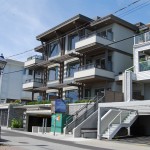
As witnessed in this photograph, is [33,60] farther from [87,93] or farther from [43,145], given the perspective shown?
[43,145]

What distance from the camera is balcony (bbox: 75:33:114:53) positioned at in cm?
3281

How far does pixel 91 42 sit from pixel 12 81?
32.9 meters

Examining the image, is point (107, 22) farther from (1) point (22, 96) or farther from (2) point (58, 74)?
(1) point (22, 96)

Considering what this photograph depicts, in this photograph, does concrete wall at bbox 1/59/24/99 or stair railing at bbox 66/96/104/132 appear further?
concrete wall at bbox 1/59/24/99

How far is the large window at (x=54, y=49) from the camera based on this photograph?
4270 centimetres

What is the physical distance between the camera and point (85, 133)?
25.7 meters

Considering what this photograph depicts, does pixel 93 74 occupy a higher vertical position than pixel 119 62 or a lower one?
lower

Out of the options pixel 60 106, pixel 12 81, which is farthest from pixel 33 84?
pixel 12 81

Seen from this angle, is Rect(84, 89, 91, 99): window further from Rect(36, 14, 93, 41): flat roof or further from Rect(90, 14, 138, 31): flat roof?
Rect(36, 14, 93, 41): flat roof

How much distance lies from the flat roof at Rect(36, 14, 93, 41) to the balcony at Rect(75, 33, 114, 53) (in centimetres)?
308

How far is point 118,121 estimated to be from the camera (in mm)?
25938

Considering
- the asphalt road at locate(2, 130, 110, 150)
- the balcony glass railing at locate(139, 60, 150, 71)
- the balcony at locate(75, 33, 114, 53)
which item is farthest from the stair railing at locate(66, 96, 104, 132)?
the balcony at locate(75, 33, 114, 53)

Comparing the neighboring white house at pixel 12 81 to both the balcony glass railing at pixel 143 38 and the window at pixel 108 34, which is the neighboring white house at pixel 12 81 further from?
the balcony glass railing at pixel 143 38

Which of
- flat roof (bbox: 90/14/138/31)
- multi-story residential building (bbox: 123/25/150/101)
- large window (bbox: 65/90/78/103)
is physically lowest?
large window (bbox: 65/90/78/103)
